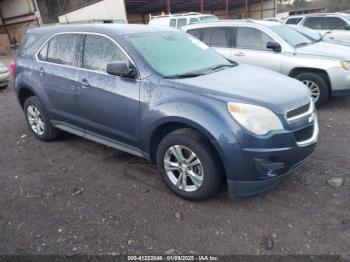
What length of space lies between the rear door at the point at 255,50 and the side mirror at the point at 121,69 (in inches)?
155

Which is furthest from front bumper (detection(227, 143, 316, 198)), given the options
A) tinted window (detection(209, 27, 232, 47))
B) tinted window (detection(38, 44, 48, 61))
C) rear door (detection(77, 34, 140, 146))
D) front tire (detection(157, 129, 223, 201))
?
tinted window (detection(209, 27, 232, 47))

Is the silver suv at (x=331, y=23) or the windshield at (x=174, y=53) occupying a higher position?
the windshield at (x=174, y=53)

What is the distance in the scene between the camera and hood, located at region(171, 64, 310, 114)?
3.11 meters

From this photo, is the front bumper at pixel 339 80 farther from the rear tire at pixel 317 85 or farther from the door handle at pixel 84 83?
the door handle at pixel 84 83

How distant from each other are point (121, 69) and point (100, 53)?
2.11 feet

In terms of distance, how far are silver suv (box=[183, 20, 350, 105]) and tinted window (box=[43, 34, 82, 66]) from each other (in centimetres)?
389

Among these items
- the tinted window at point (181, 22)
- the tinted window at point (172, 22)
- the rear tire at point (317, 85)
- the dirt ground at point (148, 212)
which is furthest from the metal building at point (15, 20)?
the dirt ground at point (148, 212)

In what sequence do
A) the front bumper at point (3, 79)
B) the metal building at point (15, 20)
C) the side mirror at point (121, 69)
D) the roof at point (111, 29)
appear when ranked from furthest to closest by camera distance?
the metal building at point (15, 20), the front bumper at point (3, 79), the roof at point (111, 29), the side mirror at point (121, 69)

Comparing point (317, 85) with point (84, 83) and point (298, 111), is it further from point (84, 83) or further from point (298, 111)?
point (84, 83)

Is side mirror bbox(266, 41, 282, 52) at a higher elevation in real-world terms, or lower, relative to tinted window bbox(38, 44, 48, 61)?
lower

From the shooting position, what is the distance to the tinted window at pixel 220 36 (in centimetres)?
738

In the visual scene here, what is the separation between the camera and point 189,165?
3385 millimetres

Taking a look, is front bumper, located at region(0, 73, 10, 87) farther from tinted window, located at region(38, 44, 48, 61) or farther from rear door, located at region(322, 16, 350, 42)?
rear door, located at region(322, 16, 350, 42)

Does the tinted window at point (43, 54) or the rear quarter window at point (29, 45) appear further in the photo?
the rear quarter window at point (29, 45)
